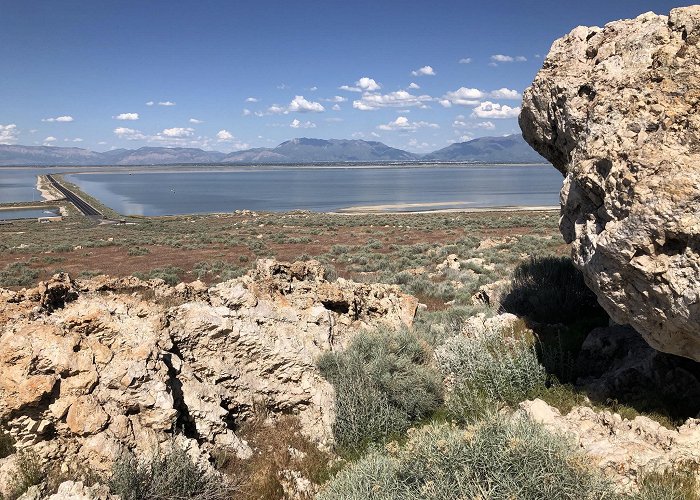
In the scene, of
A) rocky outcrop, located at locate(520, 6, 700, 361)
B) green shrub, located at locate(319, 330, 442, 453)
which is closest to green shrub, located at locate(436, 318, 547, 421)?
green shrub, located at locate(319, 330, 442, 453)

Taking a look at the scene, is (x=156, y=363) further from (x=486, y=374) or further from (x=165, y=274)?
(x=165, y=274)

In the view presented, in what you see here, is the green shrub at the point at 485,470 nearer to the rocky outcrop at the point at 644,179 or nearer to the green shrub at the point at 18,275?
the rocky outcrop at the point at 644,179

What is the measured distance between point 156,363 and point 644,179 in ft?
A: 19.0

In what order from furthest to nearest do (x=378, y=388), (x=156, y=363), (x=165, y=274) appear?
(x=165, y=274) → (x=378, y=388) → (x=156, y=363)

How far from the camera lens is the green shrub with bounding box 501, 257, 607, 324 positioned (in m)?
9.30

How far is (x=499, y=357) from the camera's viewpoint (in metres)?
6.51

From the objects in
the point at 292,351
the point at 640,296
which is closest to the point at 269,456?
the point at 292,351

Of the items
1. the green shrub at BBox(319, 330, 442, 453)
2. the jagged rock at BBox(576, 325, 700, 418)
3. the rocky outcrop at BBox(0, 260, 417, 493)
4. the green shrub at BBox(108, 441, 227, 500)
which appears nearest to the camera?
the green shrub at BBox(108, 441, 227, 500)

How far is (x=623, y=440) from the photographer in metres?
4.61

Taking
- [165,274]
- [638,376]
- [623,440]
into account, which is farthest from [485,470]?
[165,274]

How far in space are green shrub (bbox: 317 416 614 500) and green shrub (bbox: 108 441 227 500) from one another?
1.42 metres

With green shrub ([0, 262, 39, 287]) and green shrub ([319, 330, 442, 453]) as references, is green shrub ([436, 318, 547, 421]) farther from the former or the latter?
green shrub ([0, 262, 39, 287])

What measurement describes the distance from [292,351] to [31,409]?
3.17 m

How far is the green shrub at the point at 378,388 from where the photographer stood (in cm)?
579
